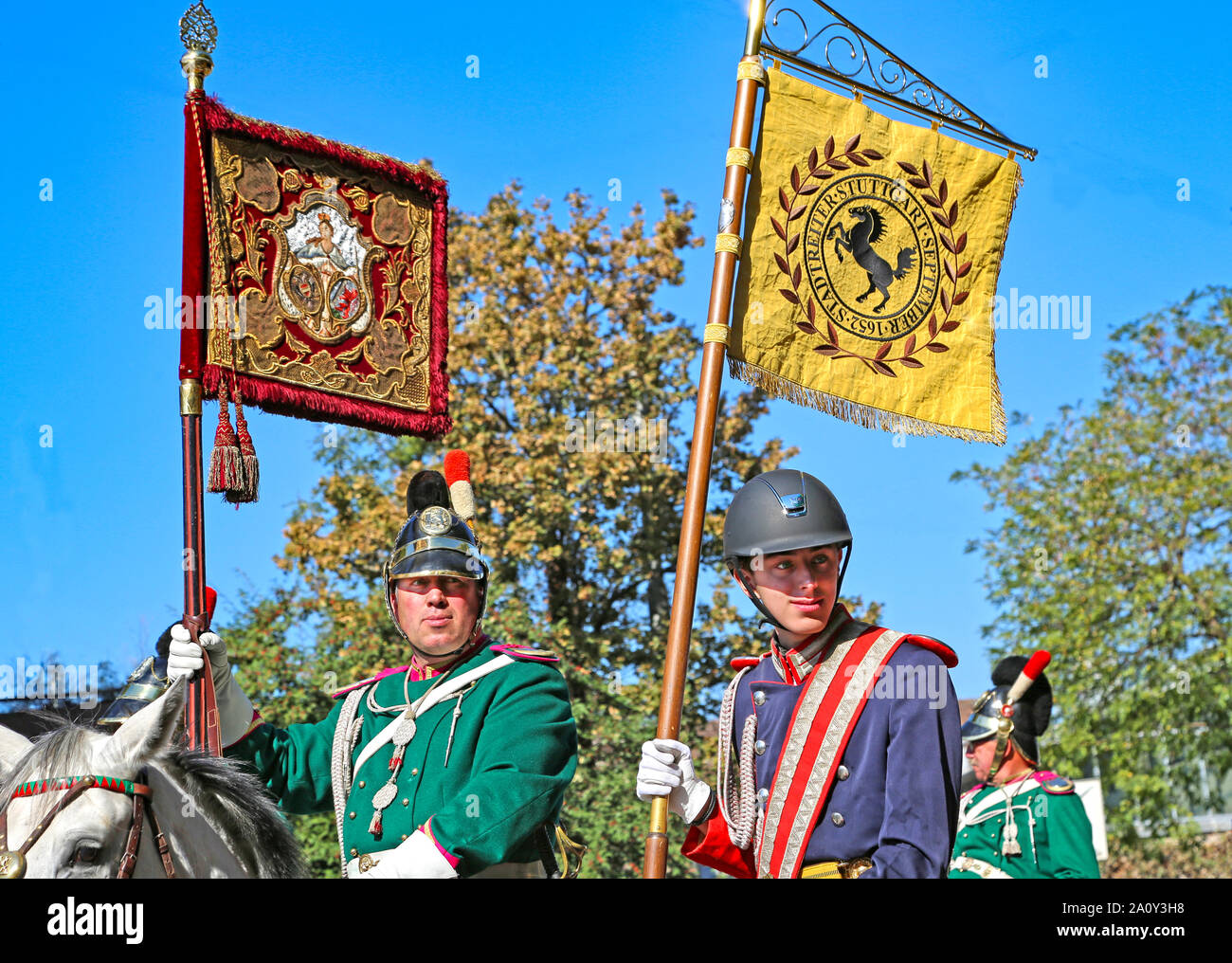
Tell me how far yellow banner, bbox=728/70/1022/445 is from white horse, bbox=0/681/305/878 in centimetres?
218

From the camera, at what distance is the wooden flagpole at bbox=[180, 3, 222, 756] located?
451 centimetres

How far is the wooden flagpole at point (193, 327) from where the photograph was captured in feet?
14.8

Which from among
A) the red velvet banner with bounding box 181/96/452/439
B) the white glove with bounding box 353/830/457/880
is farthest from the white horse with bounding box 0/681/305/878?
the red velvet banner with bounding box 181/96/452/439

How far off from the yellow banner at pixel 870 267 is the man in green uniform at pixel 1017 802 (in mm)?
2501

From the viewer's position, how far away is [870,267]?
5.05 meters

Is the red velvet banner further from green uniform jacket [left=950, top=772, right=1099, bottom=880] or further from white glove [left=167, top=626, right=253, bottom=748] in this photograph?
green uniform jacket [left=950, top=772, right=1099, bottom=880]

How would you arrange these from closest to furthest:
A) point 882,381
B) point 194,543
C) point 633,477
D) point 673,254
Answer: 1. point 194,543
2. point 882,381
3. point 633,477
4. point 673,254

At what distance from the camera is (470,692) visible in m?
4.55

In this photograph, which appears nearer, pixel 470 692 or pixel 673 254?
pixel 470 692

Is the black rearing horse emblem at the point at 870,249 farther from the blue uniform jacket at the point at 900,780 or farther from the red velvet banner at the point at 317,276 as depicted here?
the red velvet banner at the point at 317,276

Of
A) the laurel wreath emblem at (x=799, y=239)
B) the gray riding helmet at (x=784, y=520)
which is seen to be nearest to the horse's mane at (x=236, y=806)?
the gray riding helmet at (x=784, y=520)
